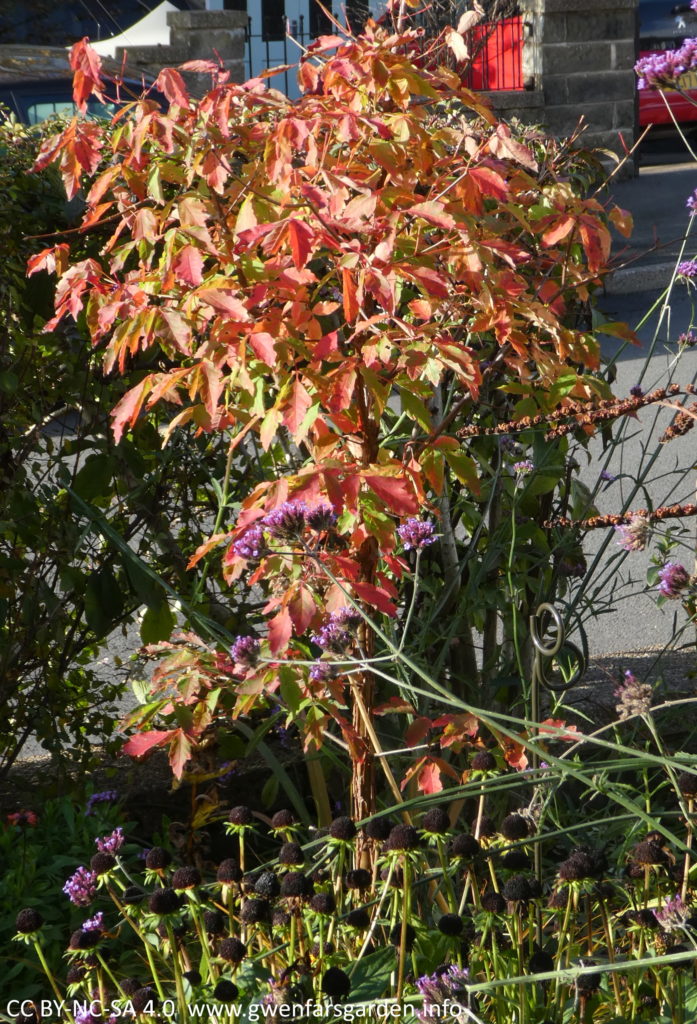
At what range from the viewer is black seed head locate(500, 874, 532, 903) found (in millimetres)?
1933

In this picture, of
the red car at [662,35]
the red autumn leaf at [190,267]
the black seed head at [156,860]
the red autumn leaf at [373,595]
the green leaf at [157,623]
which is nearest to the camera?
the black seed head at [156,860]

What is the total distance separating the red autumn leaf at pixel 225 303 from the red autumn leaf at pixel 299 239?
133 millimetres

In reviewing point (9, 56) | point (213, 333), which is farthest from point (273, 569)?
point (9, 56)

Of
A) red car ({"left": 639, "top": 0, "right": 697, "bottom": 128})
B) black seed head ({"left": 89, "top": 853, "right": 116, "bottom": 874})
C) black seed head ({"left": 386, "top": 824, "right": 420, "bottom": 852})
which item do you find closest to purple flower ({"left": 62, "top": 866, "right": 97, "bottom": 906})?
black seed head ({"left": 89, "top": 853, "right": 116, "bottom": 874})

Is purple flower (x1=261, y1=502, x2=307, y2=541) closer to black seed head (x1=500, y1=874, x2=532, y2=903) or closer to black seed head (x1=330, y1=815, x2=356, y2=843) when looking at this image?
black seed head (x1=330, y1=815, x2=356, y2=843)

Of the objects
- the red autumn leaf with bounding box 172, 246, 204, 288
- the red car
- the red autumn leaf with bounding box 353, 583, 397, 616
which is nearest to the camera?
the red autumn leaf with bounding box 353, 583, 397, 616

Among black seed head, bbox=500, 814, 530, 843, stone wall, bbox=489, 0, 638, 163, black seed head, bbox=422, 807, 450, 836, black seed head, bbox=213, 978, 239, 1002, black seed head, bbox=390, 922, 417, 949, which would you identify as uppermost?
stone wall, bbox=489, 0, 638, 163

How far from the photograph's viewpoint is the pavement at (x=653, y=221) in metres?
11.0

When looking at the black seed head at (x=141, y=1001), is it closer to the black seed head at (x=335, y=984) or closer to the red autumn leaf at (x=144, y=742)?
the black seed head at (x=335, y=984)

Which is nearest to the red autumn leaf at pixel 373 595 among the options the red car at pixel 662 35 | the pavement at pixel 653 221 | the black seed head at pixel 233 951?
the black seed head at pixel 233 951

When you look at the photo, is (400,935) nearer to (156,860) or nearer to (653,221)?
(156,860)

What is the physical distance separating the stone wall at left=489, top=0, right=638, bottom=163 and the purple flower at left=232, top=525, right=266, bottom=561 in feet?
38.6

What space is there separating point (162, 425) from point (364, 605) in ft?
3.77

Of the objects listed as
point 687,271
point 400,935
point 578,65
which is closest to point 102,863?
point 400,935
